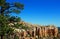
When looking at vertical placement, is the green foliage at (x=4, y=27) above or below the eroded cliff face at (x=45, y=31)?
above

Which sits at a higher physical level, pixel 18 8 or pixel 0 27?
pixel 18 8

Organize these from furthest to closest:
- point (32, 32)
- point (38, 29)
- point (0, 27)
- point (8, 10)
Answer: point (38, 29) < point (32, 32) < point (8, 10) < point (0, 27)

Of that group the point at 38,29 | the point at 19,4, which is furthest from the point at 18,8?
the point at 38,29

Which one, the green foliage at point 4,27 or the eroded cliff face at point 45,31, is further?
the eroded cliff face at point 45,31

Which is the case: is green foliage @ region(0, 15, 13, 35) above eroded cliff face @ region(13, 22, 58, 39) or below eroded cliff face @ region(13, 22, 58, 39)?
above

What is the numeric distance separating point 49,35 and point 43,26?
3.63 metres

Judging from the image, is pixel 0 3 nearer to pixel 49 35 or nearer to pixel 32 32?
pixel 32 32

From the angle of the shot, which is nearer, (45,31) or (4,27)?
(4,27)

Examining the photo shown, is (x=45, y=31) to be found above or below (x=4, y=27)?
below

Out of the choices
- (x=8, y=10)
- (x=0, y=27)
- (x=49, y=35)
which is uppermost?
(x=8, y=10)

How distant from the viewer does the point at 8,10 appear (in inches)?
818

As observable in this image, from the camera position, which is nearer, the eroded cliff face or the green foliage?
the green foliage

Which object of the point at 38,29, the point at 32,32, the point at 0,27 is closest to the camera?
the point at 0,27

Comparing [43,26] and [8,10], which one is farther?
[43,26]
